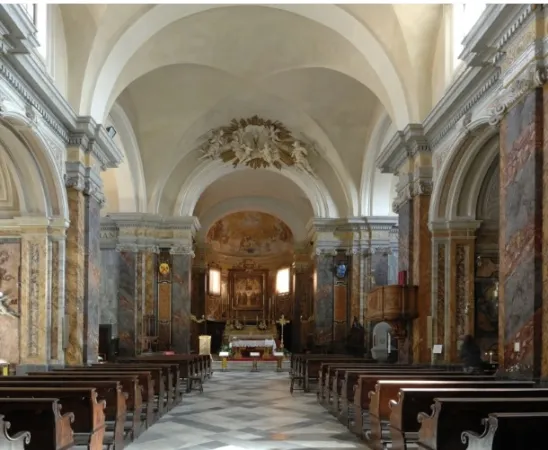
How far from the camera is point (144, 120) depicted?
18.9 m

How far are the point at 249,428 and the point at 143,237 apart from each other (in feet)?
40.9

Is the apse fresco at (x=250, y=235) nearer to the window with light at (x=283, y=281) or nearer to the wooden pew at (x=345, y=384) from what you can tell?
the window with light at (x=283, y=281)

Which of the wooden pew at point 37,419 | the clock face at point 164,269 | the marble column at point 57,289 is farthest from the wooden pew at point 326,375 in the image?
the clock face at point 164,269

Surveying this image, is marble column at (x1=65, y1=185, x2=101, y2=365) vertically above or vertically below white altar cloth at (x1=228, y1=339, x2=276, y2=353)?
above

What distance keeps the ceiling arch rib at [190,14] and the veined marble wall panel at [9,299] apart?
8.94 feet

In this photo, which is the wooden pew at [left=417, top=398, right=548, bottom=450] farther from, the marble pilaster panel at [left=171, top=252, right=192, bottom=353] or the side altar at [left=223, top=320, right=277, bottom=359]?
the side altar at [left=223, top=320, right=277, bottom=359]

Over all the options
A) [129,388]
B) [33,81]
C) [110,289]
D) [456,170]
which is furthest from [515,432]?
[110,289]

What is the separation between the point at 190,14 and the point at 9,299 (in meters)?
6.20

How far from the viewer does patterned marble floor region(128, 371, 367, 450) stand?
8.41 metres

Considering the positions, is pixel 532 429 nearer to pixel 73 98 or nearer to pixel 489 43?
pixel 489 43

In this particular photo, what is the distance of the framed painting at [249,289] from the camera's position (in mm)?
31594

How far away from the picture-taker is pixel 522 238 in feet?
26.5

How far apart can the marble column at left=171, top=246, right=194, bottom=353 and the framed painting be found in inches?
382

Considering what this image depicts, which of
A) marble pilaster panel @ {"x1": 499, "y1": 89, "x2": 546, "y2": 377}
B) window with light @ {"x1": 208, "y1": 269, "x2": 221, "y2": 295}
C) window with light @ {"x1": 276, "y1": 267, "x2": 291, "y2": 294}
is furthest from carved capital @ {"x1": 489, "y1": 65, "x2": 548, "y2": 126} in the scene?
window with light @ {"x1": 208, "y1": 269, "x2": 221, "y2": 295}
